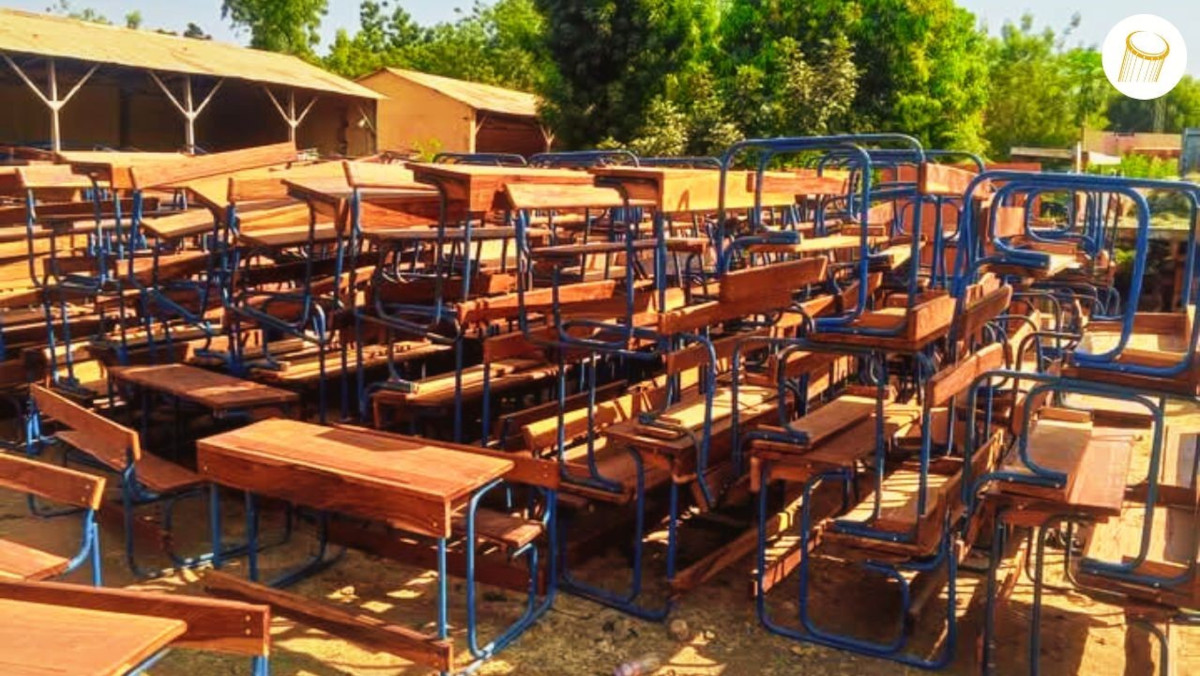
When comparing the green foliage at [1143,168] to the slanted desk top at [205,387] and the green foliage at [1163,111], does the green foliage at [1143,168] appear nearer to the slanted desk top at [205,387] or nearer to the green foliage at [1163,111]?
the slanted desk top at [205,387]

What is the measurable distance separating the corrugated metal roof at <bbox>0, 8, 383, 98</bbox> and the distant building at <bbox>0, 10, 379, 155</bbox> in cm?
3

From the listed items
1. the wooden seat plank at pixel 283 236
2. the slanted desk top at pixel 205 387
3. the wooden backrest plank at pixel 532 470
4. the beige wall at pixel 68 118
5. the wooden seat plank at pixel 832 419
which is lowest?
the wooden backrest plank at pixel 532 470

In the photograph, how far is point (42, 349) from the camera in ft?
21.3

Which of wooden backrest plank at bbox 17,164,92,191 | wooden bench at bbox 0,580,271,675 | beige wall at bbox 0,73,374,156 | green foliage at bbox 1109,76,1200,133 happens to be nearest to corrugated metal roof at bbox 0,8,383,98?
beige wall at bbox 0,73,374,156

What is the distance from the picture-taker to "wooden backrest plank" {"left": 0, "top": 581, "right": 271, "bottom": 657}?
7.30ft

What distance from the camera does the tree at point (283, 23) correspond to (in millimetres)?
41750

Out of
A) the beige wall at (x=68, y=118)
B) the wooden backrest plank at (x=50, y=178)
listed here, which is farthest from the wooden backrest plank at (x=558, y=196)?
the beige wall at (x=68, y=118)

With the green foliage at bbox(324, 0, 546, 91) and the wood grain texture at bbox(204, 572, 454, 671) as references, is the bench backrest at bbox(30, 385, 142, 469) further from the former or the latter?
the green foliage at bbox(324, 0, 546, 91)

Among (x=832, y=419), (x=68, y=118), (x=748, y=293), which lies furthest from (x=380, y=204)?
(x=68, y=118)

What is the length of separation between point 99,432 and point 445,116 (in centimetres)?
2224

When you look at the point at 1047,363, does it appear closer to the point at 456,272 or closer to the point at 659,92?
the point at 456,272

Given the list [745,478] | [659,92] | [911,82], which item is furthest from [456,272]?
[911,82]

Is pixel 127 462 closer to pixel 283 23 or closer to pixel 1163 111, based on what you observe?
pixel 283 23

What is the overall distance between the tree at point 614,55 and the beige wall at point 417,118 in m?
6.56
